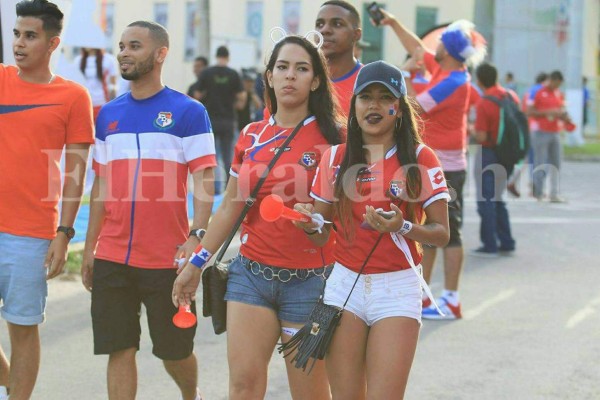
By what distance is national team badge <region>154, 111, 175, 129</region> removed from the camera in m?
5.14

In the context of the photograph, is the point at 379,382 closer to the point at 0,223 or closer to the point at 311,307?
the point at 311,307

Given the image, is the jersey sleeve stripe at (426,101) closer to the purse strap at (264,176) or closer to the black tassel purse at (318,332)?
the purse strap at (264,176)

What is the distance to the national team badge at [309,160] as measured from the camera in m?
4.73

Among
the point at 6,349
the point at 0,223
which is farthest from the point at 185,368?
the point at 6,349

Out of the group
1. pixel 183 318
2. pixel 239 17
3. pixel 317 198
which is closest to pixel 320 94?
pixel 317 198

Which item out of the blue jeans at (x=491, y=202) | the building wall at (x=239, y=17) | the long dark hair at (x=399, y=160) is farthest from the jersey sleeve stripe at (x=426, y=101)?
the building wall at (x=239, y=17)

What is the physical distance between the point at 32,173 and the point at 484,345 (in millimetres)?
3548

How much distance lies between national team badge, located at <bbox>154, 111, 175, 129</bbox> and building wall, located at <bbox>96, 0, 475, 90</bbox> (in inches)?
1337

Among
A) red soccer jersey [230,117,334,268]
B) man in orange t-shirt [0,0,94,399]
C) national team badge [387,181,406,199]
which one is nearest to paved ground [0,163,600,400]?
man in orange t-shirt [0,0,94,399]

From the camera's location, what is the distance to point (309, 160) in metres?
4.74

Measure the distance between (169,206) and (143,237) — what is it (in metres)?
0.19

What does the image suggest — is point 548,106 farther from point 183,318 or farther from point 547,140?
point 183,318

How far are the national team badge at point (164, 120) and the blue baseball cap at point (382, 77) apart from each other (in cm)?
108

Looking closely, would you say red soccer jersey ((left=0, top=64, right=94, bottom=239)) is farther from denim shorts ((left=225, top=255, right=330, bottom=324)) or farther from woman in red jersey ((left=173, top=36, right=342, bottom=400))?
denim shorts ((left=225, top=255, right=330, bottom=324))
